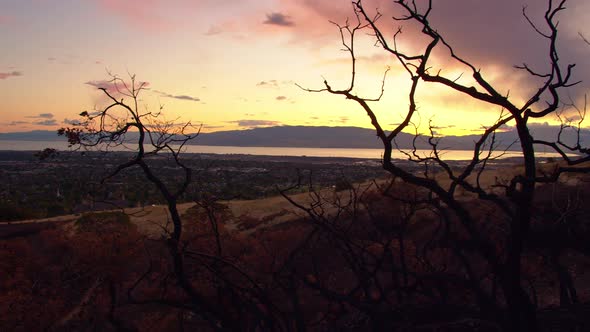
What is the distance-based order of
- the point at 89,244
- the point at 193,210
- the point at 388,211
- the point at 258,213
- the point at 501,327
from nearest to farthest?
1. the point at 501,327
2. the point at 89,244
3. the point at 193,210
4. the point at 388,211
5. the point at 258,213

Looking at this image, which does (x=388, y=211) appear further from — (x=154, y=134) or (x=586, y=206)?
(x=154, y=134)

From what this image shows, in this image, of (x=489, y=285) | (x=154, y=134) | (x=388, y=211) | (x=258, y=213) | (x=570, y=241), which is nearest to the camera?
(x=154, y=134)

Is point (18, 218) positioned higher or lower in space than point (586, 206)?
lower

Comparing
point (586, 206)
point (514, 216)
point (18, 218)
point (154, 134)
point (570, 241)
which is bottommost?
point (18, 218)

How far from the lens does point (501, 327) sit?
487 cm

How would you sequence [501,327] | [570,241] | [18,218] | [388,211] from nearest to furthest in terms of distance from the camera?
[501,327] → [570,241] → [388,211] → [18,218]

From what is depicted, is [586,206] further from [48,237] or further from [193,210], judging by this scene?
[48,237]

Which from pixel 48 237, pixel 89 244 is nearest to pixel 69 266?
pixel 89 244

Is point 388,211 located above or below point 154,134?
below

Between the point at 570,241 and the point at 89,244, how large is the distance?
21835 millimetres

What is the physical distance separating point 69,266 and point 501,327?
2143 cm

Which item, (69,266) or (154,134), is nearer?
(154,134)

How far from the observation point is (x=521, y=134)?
4938 mm

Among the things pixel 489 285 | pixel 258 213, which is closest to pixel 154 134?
pixel 489 285
